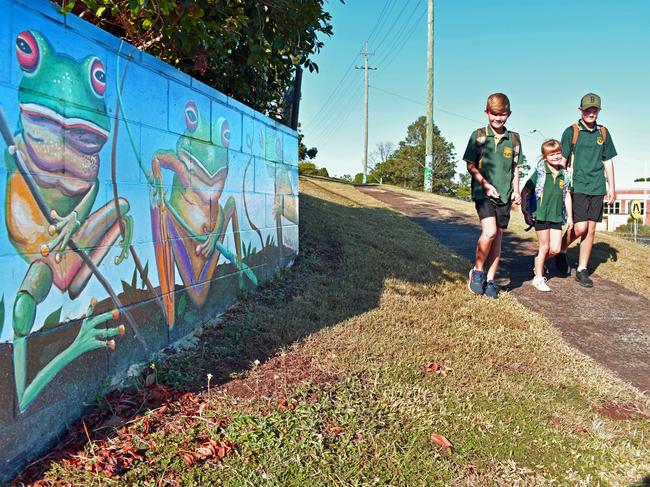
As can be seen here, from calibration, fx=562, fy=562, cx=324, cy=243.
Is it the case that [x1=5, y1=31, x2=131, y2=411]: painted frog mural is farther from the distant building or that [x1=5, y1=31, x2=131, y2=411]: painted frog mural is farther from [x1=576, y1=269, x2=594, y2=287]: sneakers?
the distant building

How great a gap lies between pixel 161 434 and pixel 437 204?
13.4 metres

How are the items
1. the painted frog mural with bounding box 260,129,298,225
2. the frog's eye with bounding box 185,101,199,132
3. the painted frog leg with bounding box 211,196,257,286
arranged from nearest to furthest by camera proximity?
the frog's eye with bounding box 185,101,199,132, the painted frog leg with bounding box 211,196,257,286, the painted frog mural with bounding box 260,129,298,225

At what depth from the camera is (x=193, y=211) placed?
3.97 m

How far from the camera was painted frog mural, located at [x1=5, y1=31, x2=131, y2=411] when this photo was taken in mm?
2379

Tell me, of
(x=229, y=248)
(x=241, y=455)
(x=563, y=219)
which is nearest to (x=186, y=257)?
(x=229, y=248)

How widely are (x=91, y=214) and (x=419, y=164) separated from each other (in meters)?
54.1

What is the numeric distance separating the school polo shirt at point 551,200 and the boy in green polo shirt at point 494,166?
0.67 m

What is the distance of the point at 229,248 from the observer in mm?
4613

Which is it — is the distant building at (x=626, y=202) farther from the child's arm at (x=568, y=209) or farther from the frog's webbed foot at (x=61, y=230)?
the frog's webbed foot at (x=61, y=230)

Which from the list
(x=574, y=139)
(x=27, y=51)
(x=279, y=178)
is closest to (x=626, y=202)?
(x=574, y=139)

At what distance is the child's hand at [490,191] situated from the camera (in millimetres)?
5359

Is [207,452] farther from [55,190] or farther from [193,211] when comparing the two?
[193,211]

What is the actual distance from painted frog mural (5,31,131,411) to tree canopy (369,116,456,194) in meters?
53.3

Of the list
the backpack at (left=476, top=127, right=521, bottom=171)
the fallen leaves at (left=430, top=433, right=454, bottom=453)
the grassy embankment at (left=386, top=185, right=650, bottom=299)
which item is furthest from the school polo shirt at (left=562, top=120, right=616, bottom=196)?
A: the fallen leaves at (left=430, top=433, right=454, bottom=453)
